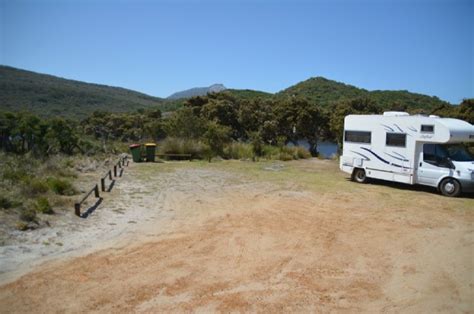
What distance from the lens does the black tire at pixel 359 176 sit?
14961mm

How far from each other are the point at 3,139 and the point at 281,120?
66.9ft

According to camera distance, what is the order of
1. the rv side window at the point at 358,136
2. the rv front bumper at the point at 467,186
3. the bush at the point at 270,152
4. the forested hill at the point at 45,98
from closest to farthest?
1. the rv front bumper at the point at 467,186
2. the rv side window at the point at 358,136
3. the bush at the point at 270,152
4. the forested hill at the point at 45,98

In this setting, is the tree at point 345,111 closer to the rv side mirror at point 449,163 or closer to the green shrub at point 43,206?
the rv side mirror at point 449,163

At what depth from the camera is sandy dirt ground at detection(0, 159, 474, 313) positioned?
4.96 metres

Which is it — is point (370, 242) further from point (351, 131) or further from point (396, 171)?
point (351, 131)

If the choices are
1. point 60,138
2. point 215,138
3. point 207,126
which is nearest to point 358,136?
point 215,138

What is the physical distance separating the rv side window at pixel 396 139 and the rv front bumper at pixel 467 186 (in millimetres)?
2179

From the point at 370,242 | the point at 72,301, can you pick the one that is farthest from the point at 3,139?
the point at 370,242

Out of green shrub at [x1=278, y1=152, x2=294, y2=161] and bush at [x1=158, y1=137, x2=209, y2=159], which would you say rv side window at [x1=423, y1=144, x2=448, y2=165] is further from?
bush at [x1=158, y1=137, x2=209, y2=159]

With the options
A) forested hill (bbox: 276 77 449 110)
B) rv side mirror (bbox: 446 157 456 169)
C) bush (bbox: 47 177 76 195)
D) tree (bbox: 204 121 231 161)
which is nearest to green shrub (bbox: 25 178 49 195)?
bush (bbox: 47 177 76 195)

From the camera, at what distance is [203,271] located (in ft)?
19.4

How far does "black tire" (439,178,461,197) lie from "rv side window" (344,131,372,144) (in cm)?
308

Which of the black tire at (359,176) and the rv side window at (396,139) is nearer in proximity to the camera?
the rv side window at (396,139)

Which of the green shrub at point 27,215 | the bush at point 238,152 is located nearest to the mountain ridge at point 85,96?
the bush at point 238,152
